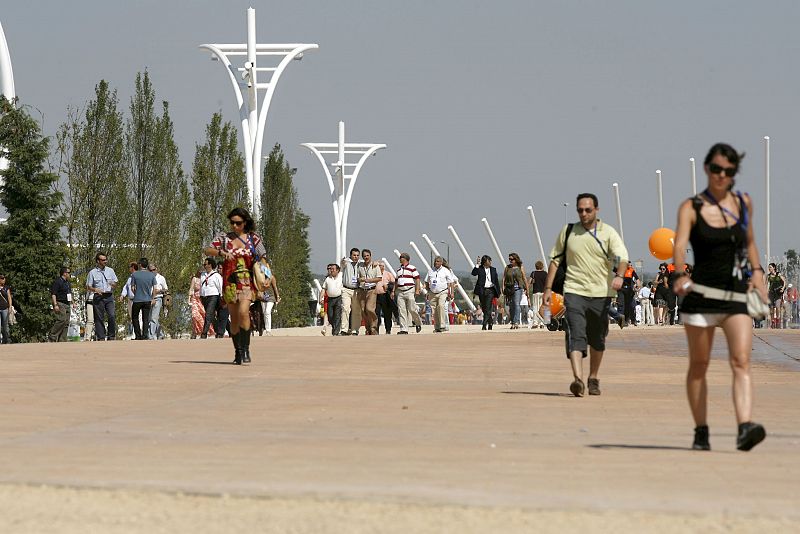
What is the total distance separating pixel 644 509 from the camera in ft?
21.6

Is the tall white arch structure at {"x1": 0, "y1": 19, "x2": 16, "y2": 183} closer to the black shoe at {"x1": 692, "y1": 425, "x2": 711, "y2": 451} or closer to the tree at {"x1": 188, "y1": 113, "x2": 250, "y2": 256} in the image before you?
the tree at {"x1": 188, "y1": 113, "x2": 250, "y2": 256}

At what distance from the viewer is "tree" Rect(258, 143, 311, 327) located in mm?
59656

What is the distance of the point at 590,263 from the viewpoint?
46.0ft

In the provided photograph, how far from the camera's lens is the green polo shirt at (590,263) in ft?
46.0

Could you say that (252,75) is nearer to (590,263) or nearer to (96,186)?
(96,186)

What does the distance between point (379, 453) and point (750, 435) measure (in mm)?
2017

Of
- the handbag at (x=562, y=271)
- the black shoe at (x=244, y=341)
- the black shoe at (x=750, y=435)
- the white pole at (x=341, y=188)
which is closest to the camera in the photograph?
the black shoe at (x=750, y=435)

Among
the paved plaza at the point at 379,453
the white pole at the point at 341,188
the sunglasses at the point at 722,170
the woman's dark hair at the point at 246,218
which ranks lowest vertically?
the paved plaza at the point at 379,453

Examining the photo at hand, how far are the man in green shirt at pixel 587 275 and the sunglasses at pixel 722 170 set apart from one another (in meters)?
4.83

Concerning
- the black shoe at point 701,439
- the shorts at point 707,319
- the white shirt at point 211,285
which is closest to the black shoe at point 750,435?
the black shoe at point 701,439

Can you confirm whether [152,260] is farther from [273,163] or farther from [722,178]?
[722,178]

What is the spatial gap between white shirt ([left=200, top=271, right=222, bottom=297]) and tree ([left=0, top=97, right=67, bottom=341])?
672cm

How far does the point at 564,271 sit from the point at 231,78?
32.6 metres

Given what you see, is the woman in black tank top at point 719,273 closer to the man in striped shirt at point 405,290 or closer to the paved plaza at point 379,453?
the paved plaza at point 379,453
